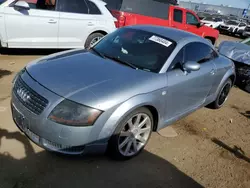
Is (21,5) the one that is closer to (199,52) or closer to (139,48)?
(139,48)

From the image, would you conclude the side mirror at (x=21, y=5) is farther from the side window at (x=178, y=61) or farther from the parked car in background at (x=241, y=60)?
the parked car in background at (x=241, y=60)

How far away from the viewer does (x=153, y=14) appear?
407 inches

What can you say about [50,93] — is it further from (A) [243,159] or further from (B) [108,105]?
(A) [243,159]

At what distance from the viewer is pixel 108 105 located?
266cm

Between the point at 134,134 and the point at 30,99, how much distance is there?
1.28 metres

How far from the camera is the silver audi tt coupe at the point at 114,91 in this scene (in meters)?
2.62

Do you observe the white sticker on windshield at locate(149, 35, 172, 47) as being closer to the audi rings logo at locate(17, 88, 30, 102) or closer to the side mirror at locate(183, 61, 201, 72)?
the side mirror at locate(183, 61, 201, 72)

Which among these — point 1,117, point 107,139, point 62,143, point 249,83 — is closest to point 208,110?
point 249,83

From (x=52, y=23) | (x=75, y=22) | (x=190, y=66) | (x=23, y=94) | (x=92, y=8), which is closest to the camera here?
(x=23, y=94)

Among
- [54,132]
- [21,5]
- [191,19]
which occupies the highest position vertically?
[21,5]

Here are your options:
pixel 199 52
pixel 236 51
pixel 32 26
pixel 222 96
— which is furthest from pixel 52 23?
pixel 236 51

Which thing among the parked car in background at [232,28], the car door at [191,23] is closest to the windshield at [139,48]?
the car door at [191,23]

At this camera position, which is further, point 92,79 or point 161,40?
point 161,40

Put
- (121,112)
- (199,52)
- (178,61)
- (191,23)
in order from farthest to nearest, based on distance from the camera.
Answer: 1. (191,23)
2. (199,52)
3. (178,61)
4. (121,112)
